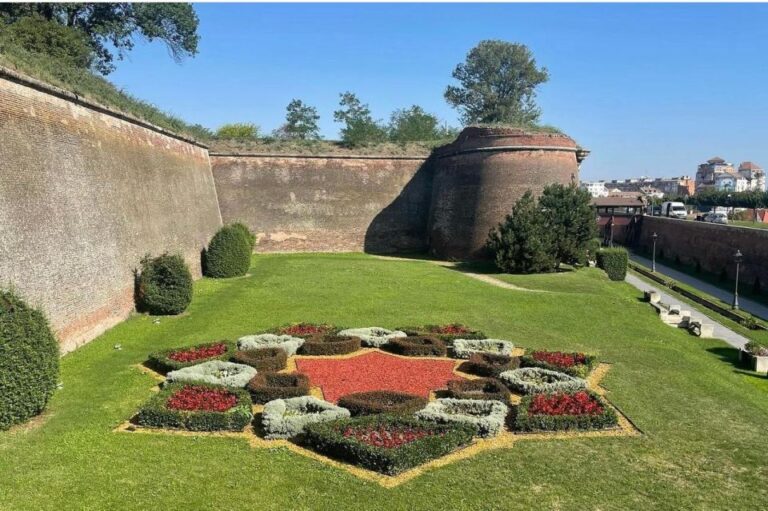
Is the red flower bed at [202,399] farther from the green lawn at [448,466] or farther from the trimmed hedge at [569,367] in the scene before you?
the trimmed hedge at [569,367]

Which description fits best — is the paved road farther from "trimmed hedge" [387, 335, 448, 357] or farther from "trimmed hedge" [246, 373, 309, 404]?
"trimmed hedge" [246, 373, 309, 404]

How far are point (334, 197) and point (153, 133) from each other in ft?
40.0

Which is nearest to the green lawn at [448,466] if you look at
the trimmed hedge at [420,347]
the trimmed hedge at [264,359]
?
the trimmed hedge at [264,359]

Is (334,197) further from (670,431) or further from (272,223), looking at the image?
(670,431)

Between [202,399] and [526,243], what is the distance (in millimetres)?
15774

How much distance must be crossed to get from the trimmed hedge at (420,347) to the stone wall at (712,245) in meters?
20.0

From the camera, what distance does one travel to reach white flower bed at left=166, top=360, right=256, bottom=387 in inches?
369

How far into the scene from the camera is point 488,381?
9.49 m

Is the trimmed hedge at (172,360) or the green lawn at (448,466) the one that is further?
the trimmed hedge at (172,360)

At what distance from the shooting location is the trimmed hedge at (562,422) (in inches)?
313

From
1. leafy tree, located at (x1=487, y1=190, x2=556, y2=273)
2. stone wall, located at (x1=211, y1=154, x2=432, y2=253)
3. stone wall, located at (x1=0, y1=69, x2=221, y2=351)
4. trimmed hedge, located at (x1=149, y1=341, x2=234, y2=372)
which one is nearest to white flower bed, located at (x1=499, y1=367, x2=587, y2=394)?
trimmed hedge, located at (x1=149, y1=341, x2=234, y2=372)

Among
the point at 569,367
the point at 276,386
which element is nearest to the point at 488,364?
the point at 569,367

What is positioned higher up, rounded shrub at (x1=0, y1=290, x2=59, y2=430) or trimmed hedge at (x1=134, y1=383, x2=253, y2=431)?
rounded shrub at (x1=0, y1=290, x2=59, y2=430)

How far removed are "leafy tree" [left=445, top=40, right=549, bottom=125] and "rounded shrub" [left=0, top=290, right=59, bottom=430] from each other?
51.7 meters
